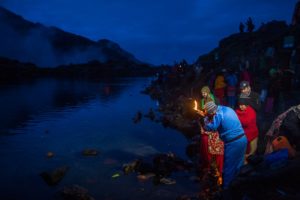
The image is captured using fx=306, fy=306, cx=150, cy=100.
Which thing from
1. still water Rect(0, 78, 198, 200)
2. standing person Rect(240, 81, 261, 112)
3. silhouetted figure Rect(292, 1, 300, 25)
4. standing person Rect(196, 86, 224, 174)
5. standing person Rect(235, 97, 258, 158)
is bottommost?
still water Rect(0, 78, 198, 200)

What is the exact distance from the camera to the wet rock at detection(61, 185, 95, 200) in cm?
809

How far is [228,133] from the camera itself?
6.10m

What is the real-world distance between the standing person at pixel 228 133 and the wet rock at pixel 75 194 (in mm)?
3781

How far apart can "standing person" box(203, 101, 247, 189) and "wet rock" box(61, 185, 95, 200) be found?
3.78 metres

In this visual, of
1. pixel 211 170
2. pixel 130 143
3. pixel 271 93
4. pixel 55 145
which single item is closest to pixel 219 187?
pixel 211 170

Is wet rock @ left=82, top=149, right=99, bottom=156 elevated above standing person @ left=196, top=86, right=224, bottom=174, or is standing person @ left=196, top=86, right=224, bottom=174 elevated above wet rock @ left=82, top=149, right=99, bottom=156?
standing person @ left=196, top=86, right=224, bottom=174

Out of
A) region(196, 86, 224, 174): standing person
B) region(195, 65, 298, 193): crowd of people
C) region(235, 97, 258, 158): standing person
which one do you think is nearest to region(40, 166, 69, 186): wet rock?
region(195, 65, 298, 193): crowd of people

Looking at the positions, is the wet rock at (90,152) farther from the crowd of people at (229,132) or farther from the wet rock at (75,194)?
the crowd of people at (229,132)

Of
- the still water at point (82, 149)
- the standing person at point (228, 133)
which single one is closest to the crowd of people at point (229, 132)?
the standing person at point (228, 133)

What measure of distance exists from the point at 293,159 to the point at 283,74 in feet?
27.0

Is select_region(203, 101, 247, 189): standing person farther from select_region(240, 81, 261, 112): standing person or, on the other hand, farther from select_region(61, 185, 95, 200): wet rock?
select_region(61, 185, 95, 200): wet rock

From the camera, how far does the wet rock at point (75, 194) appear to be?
8.09 m

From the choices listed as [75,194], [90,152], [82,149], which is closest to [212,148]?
[75,194]

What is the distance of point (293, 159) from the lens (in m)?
5.21
